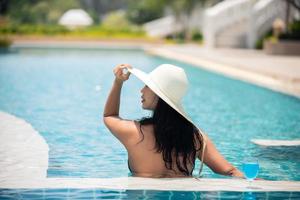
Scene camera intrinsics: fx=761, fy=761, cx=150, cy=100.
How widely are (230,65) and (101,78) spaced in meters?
4.37

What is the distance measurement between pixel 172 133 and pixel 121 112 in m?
7.30

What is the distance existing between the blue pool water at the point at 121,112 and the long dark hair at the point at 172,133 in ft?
4.77

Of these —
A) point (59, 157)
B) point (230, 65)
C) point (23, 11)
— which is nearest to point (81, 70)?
point (230, 65)

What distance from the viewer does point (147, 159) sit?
5703 mm

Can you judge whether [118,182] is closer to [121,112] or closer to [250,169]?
[250,169]

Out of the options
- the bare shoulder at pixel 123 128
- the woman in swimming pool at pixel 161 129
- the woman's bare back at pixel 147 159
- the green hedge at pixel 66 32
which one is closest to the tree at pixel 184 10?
the green hedge at pixel 66 32

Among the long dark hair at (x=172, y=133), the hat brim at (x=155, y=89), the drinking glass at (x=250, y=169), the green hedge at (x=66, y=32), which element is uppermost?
the hat brim at (x=155, y=89)

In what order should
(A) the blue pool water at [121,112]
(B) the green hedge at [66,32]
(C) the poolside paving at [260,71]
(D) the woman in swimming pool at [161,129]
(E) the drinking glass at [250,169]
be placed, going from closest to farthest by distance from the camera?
1. (D) the woman in swimming pool at [161,129]
2. (E) the drinking glass at [250,169]
3. (A) the blue pool water at [121,112]
4. (C) the poolside paving at [260,71]
5. (B) the green hedge at [66,32]

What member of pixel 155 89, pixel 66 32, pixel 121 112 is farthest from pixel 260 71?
pixel 66 32

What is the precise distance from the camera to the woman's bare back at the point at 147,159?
18.5 feet

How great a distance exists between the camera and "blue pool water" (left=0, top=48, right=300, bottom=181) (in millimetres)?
7727

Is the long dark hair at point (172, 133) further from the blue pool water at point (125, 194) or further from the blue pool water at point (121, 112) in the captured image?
the blue pool water at point (121, 112)

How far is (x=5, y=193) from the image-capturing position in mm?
5441

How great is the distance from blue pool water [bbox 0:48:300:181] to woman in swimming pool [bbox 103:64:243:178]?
135cm
